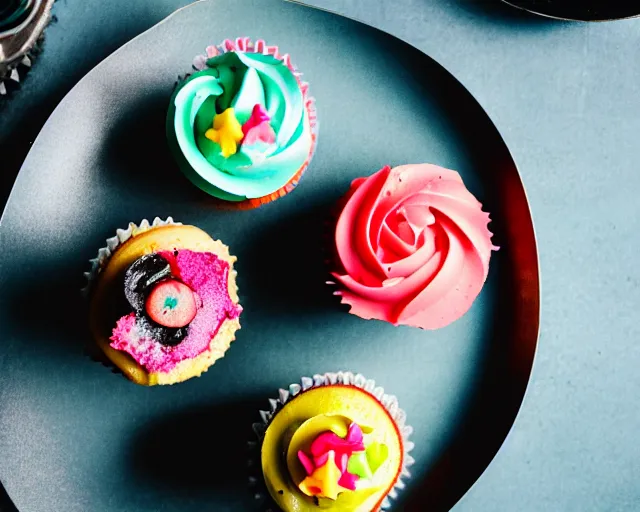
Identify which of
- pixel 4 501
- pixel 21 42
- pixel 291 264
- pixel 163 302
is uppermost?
pixel 21 42

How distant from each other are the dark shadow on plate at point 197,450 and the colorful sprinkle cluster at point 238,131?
40.0 inches

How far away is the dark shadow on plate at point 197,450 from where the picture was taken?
3066mm

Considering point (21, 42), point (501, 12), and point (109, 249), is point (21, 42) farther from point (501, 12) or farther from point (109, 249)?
point (501, 12)

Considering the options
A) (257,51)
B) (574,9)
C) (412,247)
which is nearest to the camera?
(412,247)

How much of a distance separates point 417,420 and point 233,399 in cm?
75

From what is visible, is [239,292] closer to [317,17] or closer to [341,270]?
[341,270]

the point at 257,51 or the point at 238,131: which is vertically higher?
the point at 257,51

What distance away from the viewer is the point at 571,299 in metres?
3.38

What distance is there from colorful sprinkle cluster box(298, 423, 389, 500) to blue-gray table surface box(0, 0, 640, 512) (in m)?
0.82

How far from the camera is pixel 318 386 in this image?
2986mm

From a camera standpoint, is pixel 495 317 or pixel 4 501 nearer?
pixel 4 501

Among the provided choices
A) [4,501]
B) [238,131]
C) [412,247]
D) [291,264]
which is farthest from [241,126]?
[4,501]

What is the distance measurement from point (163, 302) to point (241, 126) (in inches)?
27.0

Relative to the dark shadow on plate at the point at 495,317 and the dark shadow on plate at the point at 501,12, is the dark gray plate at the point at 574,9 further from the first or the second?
the dark shadow on plate at the point at 495,317
